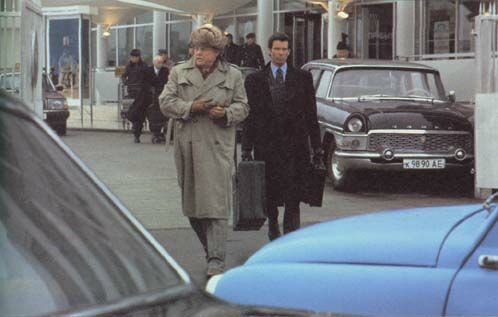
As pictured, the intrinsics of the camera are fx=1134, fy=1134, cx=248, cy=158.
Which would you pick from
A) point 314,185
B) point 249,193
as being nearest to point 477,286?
point 249,193

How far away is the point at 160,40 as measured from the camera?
40.5 m

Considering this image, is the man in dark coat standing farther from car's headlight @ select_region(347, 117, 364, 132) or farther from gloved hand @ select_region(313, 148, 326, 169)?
car's headlight @ select_region(347, 117, 364, 132)

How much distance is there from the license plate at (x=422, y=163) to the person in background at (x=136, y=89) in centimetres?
1001

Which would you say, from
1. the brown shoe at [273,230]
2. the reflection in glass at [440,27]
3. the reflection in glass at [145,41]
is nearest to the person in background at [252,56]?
the reflection in glass at [440,27]

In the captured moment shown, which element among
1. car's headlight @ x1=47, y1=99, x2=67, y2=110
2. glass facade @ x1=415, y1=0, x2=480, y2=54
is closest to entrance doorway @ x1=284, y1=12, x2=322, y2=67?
glass facade @ x1=415, y1=0, x2=480, y2=54

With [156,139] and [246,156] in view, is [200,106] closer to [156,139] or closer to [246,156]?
[246,156]

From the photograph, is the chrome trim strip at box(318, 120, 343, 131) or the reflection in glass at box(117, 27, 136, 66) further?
the reflection in glass at box(117, 27, 136, 66)

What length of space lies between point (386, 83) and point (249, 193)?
22.7 ft

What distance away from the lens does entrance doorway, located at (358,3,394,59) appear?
28734 millimetres

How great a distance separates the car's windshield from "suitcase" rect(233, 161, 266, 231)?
6571 millimetres

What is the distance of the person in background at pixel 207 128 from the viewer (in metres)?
7.32

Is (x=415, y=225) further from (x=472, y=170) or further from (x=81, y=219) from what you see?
(x=472, y=170)

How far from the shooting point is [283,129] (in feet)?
28.4

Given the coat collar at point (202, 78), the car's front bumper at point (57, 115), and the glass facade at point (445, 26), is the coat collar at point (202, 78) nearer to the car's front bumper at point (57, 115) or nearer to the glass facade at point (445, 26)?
the car's front bumper at point (57, 115)
